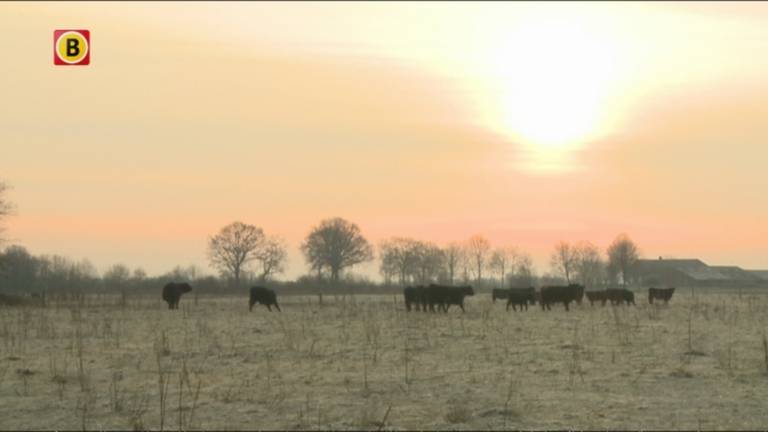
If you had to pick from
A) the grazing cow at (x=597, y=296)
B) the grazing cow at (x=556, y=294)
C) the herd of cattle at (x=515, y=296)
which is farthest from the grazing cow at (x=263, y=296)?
the grazing cow at (x=597, y=296)

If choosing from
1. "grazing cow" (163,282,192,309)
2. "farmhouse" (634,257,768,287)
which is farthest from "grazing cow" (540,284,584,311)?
"farmhouse" (634,257,768,287)

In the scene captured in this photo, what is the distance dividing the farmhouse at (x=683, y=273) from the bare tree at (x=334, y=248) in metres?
59.9

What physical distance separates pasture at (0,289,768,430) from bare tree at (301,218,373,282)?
10224 cm

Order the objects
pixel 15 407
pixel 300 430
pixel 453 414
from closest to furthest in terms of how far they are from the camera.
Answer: pixel 300 430
pixel 453 414
pixel 15 407

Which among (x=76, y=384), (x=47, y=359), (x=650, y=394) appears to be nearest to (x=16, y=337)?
(x=47, y=359)

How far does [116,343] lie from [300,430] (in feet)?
35.6

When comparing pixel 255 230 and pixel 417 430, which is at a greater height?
pixel 255 230

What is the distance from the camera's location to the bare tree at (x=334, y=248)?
12356 centimetres

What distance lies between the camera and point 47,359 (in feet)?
51.6

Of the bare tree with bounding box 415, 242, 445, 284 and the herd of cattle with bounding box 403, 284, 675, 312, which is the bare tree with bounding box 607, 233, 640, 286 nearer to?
Result: the bare tree with bounding box 415, 242, 445, 284

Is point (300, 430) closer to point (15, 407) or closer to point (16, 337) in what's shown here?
point (15, 407)

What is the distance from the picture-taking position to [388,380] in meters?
12.4

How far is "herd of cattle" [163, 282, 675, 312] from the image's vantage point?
3578cm

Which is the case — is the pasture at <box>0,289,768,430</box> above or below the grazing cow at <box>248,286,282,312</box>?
below
